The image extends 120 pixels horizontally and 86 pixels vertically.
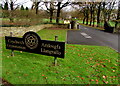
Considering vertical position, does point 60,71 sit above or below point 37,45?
below

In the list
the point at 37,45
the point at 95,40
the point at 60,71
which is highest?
the point at 37,45

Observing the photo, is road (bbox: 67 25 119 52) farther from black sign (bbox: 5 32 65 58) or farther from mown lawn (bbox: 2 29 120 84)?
black sign (bbox: 5 32 65 58)

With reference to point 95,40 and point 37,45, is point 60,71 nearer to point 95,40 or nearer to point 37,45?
point 37,45

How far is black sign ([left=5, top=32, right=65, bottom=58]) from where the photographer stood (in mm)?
4844

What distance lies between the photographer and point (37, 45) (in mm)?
5160

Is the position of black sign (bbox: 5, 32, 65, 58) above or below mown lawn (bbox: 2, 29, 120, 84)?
above

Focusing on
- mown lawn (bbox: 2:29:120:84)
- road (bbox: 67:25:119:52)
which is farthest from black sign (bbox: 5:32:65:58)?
road (bbox: 67:25:119:52)

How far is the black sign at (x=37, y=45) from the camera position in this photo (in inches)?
191

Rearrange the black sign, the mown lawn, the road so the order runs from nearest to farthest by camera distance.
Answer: the mown lawn, the black sign, the road

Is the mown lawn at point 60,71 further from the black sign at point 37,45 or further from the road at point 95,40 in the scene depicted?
the road at point 95,40

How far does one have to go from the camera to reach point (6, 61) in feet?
17.8

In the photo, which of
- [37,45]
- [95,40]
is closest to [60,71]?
[37,45]

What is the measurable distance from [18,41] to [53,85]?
120 inches

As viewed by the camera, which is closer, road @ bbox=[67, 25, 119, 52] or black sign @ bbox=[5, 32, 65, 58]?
black sign @ bbox=[5, 32, 65, 58]
